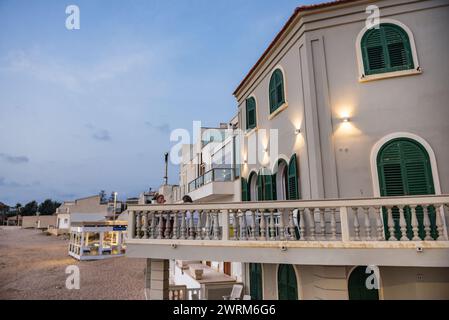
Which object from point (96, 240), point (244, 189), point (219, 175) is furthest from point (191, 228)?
point (96, 240)

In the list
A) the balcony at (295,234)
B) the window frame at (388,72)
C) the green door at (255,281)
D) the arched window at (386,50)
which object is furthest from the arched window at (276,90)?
the green door at (255,281)

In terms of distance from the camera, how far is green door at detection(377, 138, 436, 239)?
6.03 metres

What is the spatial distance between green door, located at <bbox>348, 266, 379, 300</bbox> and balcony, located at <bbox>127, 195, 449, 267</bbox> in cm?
100

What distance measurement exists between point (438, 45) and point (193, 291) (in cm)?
1141

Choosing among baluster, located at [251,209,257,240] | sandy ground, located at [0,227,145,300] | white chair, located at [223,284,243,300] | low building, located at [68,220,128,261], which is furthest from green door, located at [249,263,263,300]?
low building, located at [68,220,128,261]

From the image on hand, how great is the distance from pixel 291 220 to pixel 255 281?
17.2 ft

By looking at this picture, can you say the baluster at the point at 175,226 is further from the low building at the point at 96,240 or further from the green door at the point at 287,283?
the low building at the point at 96,240

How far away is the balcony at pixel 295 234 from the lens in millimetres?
4836

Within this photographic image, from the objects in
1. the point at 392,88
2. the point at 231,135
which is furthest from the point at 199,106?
the point at 392,88

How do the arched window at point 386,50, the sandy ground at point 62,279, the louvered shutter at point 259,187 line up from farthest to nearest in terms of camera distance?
the sandy ground at point 62,279 → the louvered shutter at point 259,187 → the arched window at point 386,50

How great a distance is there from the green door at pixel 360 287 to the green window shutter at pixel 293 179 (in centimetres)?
219
